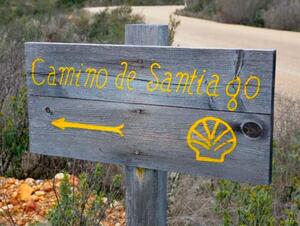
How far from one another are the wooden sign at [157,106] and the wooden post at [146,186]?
11 centimetres

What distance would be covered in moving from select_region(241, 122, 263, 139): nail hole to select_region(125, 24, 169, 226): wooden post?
1.60ft

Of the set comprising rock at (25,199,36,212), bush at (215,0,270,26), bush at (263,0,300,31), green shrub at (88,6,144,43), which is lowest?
rock at (25,199,36,212)

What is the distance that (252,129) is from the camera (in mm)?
2164

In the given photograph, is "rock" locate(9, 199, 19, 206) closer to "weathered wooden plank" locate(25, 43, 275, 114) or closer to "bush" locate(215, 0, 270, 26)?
"weathered wooden plank" locate(25, 43, 275, 114)

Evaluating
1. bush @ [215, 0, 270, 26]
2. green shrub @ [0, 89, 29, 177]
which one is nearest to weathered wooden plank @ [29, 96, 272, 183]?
green shrub @ [0, 89, 29, 177]

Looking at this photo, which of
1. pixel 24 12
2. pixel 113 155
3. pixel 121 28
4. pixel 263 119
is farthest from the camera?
pixel 24 12

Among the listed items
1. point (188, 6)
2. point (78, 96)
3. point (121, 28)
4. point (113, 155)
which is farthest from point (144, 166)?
point (188, 6)

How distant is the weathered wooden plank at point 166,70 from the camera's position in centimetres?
213

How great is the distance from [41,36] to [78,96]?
7.79m

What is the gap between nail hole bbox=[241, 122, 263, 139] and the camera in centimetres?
215

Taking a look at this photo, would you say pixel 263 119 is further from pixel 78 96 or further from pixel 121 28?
pixel 121 28

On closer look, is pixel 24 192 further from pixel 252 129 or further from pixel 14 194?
pixel 252 129

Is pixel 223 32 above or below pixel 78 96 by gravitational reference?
above

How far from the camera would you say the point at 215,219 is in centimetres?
369
